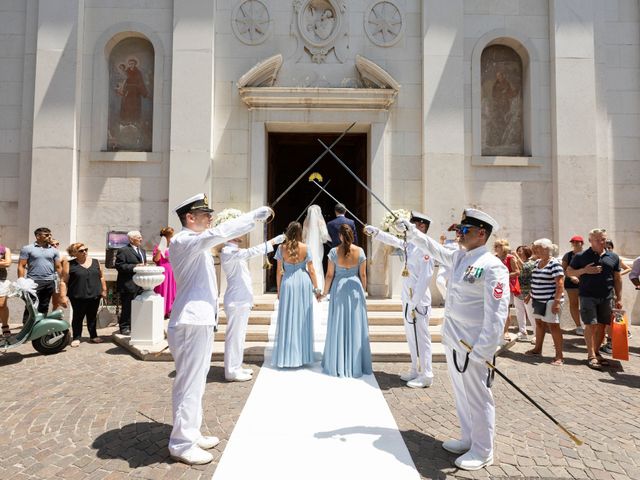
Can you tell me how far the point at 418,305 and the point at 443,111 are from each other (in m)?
5.99

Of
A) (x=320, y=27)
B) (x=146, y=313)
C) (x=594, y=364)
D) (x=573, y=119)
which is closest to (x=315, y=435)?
(x=146, y=313)

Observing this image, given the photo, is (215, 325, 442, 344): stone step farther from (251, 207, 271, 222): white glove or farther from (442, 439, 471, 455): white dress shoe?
(251, 207, 271, 222): white glove

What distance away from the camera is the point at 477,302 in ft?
10.7

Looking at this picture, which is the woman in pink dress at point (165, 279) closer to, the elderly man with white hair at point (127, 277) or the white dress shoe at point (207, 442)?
the elderly man with white hair at point (127, 277)

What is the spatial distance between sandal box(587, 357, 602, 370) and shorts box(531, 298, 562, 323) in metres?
0.73

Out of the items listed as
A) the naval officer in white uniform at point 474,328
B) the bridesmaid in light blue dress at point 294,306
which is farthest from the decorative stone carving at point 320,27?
the naval officer in white uniform at point 474,328

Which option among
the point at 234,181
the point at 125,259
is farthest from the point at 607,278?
the point at 125,259

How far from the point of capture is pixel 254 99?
30.9 ft

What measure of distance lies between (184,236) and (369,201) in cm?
678

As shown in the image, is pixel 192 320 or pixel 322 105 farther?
pixel 322 105

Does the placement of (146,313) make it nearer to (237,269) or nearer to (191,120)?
(237,269)

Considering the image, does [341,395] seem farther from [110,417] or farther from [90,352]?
[90,352]

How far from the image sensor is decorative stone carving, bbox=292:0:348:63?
9.61 metres

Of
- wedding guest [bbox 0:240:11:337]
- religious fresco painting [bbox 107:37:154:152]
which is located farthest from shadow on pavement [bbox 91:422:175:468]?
religious fresco painting [bbox 107:37:154:152]
